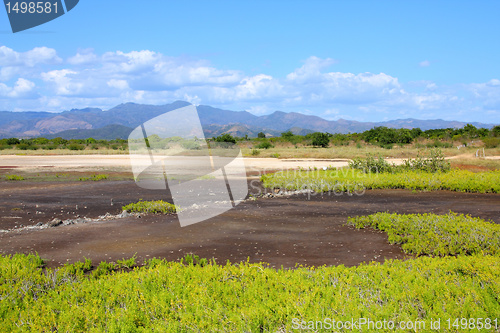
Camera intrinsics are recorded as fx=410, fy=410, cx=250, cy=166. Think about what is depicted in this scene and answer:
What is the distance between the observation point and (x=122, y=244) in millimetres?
8367

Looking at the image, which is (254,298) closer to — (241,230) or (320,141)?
(241,230)

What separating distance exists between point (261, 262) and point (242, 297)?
2149mm

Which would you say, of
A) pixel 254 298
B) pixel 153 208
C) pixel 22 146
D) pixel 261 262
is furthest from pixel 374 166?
pixel 22 146

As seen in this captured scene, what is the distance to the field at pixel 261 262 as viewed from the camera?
3992 mm

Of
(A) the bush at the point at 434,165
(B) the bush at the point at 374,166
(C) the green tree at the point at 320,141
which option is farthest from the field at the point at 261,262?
(C) the green tree at the point at 320,141

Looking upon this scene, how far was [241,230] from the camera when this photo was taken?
948 centimetres

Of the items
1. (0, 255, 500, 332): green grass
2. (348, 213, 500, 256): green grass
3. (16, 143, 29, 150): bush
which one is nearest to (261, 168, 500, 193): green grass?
(348, 213, 500, 256): green grass

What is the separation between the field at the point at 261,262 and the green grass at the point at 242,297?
0.02 meters

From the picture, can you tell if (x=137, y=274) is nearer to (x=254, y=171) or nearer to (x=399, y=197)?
(x=399, y=197)

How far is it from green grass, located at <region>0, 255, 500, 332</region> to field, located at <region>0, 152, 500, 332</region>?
0.02m

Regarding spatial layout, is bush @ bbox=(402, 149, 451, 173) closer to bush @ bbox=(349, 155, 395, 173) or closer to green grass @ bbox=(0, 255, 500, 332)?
bush @ bbox=(349, 155, 395, 173)

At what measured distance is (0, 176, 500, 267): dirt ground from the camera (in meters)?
7.59

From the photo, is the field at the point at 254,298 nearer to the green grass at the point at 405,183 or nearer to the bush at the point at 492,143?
the green grass at the point at 405,183

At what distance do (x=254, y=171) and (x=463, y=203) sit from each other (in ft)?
50.8
